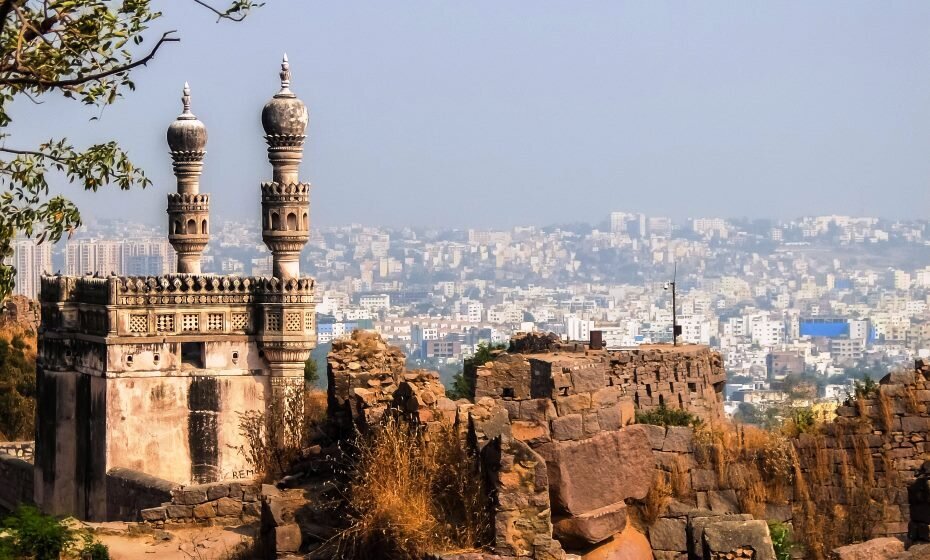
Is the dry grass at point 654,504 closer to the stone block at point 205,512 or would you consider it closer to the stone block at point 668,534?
the stone block at point 668,534

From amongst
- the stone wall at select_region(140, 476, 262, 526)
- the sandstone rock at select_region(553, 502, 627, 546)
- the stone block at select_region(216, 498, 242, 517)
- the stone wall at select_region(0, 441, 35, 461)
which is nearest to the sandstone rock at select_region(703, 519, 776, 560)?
the sandstone rock at select_region(553, 502, 627, 546)

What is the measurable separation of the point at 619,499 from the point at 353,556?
1417 mm

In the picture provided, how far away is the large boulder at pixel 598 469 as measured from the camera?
9234mm

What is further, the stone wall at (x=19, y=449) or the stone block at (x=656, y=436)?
the stone wall at (x=19, y=449)

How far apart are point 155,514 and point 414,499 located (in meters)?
4.67

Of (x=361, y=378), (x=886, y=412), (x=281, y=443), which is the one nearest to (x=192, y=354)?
(x=281, y=443)

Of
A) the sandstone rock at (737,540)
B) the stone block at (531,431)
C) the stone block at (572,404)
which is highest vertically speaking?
the stone block at (572,404)

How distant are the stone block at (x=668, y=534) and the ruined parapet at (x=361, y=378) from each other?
5.36 feet

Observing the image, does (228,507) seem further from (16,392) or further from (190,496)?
(16,392)

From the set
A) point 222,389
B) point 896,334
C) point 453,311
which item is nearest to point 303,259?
point 453,311

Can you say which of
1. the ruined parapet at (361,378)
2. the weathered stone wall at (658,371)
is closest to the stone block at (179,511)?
the ruined parapet at (361,378)

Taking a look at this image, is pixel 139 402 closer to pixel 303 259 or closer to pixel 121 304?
pixel 121 304

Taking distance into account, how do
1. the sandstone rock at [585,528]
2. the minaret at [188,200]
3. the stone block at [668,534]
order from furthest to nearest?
the minaret at [188,200] → the stone block at [668,534] → the sandstone rock at [585,528]

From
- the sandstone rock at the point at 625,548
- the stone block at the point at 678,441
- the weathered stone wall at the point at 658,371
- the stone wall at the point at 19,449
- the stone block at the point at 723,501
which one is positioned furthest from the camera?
the stone wall at the point at 19,449
